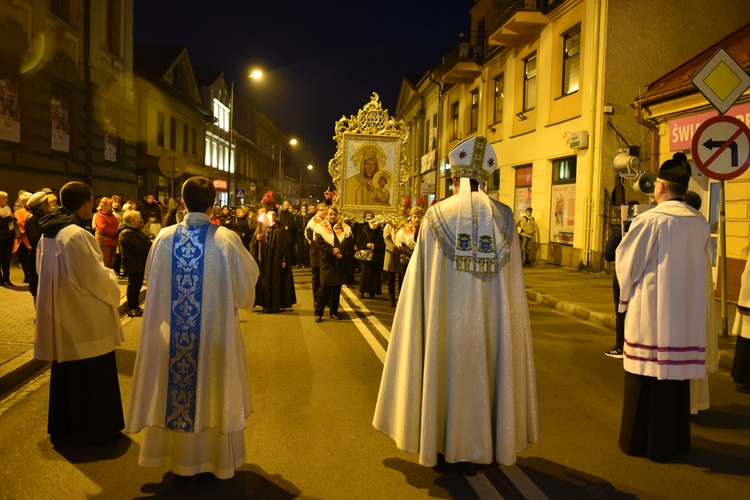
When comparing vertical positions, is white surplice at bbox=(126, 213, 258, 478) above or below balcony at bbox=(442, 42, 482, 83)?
below

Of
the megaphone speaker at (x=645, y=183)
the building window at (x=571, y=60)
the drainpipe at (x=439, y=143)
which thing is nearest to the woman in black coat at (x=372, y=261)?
the megaphone speaker at (x=645, y=183)

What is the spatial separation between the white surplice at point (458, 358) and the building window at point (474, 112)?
2402 centimetres

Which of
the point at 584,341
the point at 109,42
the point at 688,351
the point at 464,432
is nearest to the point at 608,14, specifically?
the point at 584,341

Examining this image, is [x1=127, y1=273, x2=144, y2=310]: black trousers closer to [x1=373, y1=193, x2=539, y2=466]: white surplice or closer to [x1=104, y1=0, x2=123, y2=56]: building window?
[x1=373, y1=193, x2=539, y2=466]: white surplice

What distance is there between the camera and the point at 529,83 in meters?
21.5

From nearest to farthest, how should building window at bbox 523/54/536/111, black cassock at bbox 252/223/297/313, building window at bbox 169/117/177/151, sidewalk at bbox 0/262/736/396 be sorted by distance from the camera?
sidewalk at bbox 0/262/736/396
black cassock at bbox 252/223/297/313
building window at bbox 523/54/536/111
building window at bbox 169/117/177/151

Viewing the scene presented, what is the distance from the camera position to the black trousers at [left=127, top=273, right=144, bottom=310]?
966 cm

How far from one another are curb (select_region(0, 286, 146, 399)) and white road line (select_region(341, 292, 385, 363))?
3701mm

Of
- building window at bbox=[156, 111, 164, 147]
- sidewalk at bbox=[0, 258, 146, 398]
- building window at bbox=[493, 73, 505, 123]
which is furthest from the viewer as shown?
building window at bbox=[156, 111, 164, 147]

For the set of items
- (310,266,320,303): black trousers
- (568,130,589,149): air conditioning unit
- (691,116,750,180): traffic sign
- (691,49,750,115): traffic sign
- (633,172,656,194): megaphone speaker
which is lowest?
(310,266,320,303): black trousers

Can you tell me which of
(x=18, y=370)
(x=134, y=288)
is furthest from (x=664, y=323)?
(x=134, y=288)

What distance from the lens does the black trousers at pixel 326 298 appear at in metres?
9.79

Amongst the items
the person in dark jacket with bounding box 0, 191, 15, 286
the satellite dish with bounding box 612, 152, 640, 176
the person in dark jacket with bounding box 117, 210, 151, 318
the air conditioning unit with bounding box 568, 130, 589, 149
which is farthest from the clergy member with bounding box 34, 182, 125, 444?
the air conditioning unit with bounding box 568, 130, 589, 149

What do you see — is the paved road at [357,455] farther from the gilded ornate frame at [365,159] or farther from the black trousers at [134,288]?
the gilded ornate frame at [365,159]
